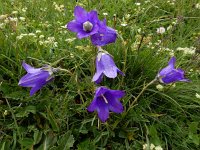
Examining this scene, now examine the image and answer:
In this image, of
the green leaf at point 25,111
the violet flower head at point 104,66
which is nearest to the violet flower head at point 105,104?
the violet flower head at point 104,66

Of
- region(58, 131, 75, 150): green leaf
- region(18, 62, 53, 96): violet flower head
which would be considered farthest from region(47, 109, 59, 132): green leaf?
region(18, 62, 53, 96): violet flower head

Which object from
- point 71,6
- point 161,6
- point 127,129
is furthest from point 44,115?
point 161,6

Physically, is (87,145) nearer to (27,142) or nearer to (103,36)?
(27,142)

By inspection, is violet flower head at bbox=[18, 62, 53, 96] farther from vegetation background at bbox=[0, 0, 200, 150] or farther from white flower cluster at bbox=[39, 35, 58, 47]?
white flower cluster at bbox=[39, 35, 58, 47]

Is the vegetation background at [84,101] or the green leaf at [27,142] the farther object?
the vegetation background at [84,101]

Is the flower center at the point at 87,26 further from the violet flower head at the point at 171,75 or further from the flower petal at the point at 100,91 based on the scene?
the violet flower head at the point at 171,75

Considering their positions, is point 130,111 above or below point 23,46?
below

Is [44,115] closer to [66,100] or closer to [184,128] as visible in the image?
[66,100]
